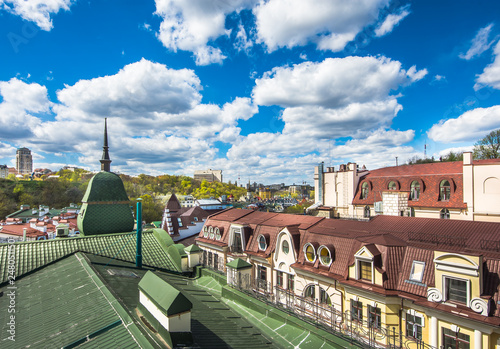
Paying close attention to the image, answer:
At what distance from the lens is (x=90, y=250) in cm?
1498

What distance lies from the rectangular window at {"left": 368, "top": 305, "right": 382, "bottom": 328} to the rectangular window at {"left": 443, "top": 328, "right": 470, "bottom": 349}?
2317 mm

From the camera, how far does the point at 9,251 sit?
12617 millimetres

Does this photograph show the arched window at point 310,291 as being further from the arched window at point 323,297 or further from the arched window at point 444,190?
the arched window at point 444,190

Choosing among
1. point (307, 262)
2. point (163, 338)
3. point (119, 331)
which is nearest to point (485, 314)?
point (307, 262)

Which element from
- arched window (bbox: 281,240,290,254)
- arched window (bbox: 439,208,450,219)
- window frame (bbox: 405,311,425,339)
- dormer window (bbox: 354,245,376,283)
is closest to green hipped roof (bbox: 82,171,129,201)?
arched window (bbox: 281,240,290,254)

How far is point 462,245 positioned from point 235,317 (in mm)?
10135

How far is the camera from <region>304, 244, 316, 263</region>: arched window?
1494 cm

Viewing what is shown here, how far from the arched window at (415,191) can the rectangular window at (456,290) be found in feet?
55.7

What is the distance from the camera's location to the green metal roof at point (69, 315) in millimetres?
5965

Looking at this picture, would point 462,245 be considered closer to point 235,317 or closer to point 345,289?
point 345,289

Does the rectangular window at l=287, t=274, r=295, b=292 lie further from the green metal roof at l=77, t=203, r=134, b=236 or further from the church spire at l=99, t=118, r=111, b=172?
the church spire at l=99, t=118, r=111, b=172

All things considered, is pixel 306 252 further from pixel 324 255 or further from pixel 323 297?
pixel 323 297

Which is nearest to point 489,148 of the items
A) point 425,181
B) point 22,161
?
point 425,181

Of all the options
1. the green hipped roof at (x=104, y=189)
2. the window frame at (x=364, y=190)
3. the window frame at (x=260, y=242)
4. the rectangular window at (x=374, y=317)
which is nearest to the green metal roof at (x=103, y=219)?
the green hipped roof at (x=104, y=189)
